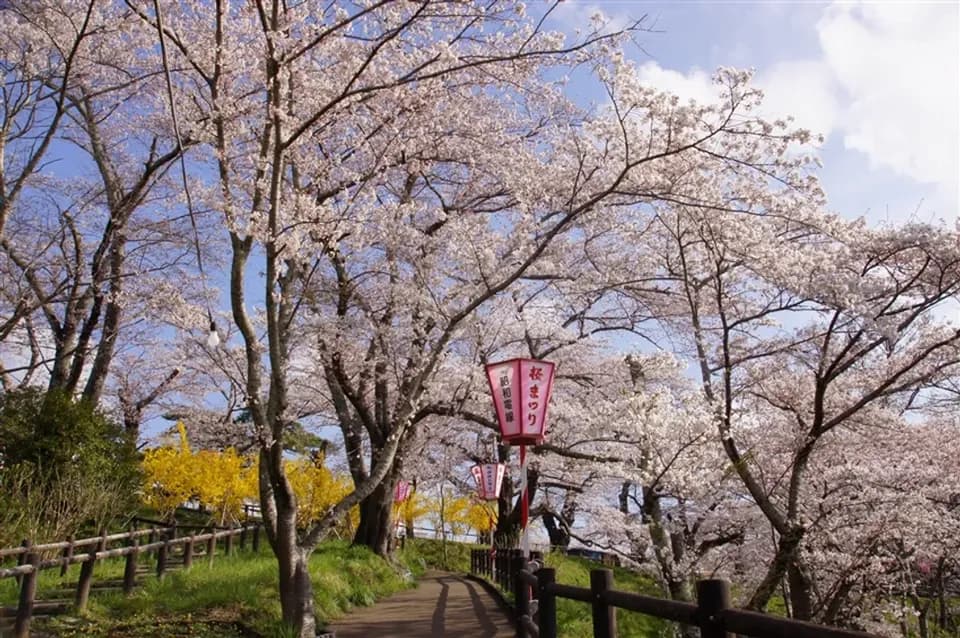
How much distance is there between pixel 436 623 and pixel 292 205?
5796 mm

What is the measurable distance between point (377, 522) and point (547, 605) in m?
10.5

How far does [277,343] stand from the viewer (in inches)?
274

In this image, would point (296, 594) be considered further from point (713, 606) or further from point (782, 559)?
point (713, 606)

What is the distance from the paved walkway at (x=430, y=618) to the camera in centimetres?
845

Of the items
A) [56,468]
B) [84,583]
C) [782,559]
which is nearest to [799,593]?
[782,559]

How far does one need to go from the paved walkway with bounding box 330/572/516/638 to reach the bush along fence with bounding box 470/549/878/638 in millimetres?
2083

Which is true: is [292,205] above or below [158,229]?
below

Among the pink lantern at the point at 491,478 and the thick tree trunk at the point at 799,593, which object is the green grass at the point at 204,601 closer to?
the pink lantern at the point at 491,478

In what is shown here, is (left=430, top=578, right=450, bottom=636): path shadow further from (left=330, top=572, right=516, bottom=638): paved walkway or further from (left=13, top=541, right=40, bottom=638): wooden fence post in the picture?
(left=13, top=541, right=40, bottom=638): wooden fence post

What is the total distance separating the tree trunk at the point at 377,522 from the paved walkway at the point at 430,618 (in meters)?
1.96

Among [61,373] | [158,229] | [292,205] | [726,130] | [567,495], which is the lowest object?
[567,495]

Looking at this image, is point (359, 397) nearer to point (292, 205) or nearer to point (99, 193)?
point (292, 205)

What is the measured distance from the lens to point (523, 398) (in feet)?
25.6

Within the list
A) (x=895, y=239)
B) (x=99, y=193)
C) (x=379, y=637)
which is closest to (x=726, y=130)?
(x=895, y=239)
